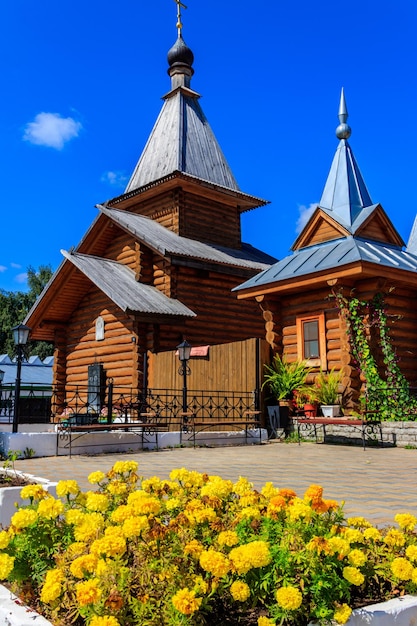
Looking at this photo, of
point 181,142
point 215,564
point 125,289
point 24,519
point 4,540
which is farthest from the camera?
point 181,142

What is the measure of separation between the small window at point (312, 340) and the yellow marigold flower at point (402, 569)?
1251 centimetres

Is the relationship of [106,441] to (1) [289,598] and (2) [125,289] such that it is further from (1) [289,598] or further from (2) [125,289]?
(1) [289,598]

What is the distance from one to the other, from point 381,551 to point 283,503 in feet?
1.89

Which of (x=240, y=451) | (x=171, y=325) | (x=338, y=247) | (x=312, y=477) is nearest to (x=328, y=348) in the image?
(x=338, y=247)

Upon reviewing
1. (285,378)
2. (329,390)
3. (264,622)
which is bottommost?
(264,622)

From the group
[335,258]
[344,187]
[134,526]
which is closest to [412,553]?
[134,526]

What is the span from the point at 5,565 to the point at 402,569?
1.95 metres

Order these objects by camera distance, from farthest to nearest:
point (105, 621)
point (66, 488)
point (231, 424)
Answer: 1. point (231, 424)
2. point (66, 488)
3. point (105, 621)

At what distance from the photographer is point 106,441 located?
11.8 m

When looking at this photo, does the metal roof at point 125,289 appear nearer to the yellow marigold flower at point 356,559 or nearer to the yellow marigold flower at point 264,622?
the yellow marigold flower at point 356,559

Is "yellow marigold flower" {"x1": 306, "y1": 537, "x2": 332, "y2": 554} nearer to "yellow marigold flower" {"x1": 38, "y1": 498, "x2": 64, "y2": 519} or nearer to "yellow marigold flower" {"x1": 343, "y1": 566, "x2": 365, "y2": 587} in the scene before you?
"yellow marigold flower" {"x1": 343, "y1": 566, "x2": 365, "y2": 587}

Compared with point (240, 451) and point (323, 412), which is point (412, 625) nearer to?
point (240, 451)

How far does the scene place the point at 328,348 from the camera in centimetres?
1512

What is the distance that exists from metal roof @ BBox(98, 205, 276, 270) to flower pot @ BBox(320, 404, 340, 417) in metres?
7.76
